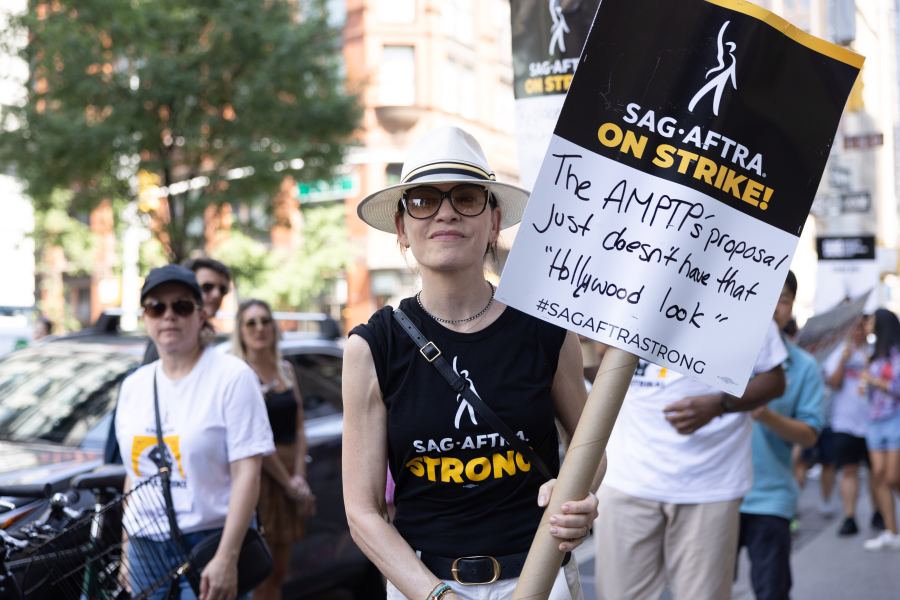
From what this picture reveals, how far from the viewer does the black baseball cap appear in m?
4.13

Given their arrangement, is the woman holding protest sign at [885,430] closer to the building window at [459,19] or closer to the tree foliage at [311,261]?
the tree foliage at [311,261]

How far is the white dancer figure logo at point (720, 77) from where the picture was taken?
97.6 inches

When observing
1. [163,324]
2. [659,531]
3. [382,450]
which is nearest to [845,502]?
[659,531]

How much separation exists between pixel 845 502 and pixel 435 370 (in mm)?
8104

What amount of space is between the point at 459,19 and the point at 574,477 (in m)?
36.0

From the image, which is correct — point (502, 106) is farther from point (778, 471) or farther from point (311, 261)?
point (778, 471)

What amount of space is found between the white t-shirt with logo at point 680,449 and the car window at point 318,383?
103 inches

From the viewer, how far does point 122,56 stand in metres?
16.2

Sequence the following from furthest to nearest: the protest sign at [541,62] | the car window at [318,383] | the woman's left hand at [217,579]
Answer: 1. the car window at [318,383]
2. the protest sign at [541,62]
3. the woman's left hand at [217,579]

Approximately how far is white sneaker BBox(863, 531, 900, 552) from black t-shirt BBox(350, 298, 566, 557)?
23.7ft

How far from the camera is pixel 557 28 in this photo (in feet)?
16.3

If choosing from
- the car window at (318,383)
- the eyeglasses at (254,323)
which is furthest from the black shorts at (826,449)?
the eyeglasses at (254,323)

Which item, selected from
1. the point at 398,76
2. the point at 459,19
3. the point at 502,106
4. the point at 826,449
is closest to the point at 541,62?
the point at 826,449

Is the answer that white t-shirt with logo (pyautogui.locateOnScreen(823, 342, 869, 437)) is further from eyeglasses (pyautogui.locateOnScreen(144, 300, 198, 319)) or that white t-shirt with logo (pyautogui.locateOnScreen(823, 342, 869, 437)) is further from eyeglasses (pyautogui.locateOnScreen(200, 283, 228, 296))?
eyeglasses (pyautogui.locateOnScreen(144, 300, 198, 319))
